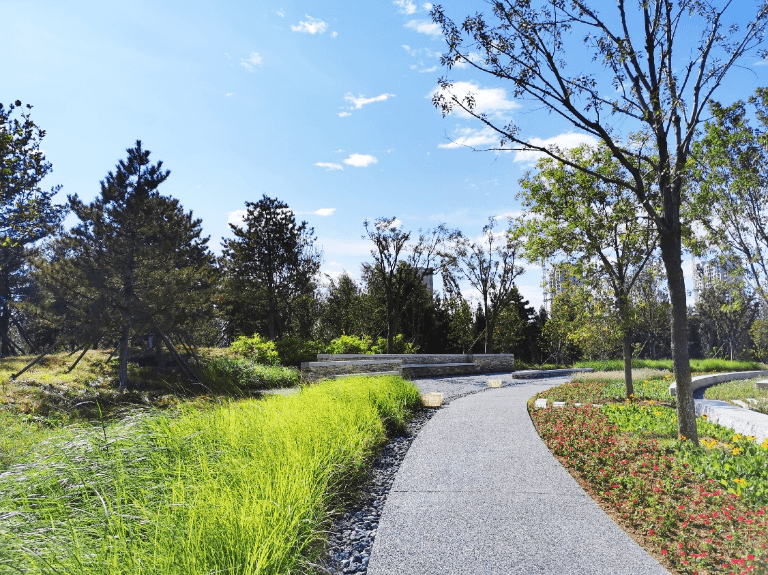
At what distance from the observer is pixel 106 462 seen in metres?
3.83

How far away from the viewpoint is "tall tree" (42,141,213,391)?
40.9 feet

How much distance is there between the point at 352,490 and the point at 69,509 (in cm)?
224

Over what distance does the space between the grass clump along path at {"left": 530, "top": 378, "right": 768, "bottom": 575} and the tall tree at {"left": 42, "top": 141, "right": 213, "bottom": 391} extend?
9.69m

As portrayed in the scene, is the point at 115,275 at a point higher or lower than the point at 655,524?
higher

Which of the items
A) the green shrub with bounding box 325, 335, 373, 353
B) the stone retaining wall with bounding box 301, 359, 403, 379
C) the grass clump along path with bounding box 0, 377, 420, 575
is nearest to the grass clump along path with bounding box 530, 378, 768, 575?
the grass clump along path with bounding box 0, 377, 420, 575

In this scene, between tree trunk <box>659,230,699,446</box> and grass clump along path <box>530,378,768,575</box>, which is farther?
tree trunk <box>659,230,699,446</box>

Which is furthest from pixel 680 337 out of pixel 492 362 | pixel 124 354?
pixel 492 362

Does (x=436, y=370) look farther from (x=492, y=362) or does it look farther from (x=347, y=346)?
(x=347, y=346)

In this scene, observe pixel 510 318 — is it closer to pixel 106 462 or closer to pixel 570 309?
pixel 570 309

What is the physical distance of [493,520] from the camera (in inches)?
154

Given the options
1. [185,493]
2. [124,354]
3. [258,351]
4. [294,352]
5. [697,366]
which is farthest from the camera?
[697,366]

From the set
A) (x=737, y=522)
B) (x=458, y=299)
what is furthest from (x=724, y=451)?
(x=458, y=299)

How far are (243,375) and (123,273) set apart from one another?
14.4ft

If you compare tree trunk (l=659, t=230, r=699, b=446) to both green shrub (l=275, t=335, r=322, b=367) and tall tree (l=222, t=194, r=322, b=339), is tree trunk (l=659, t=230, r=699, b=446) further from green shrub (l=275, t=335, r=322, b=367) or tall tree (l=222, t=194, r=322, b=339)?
tall tree (l=222, t=194, r=322, b=339)
